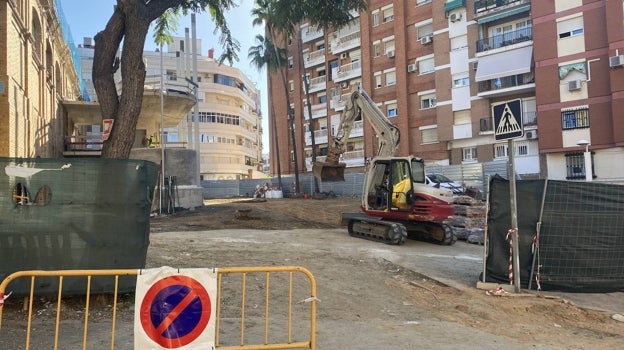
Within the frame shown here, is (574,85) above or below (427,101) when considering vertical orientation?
below

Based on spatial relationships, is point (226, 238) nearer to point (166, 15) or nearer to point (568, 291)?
point (166, 15)

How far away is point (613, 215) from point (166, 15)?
10.5 meters

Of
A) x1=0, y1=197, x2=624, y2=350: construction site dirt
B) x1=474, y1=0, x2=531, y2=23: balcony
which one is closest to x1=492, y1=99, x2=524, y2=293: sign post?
x1=0, y1=197, x2=624, y2=350: construction site dirt

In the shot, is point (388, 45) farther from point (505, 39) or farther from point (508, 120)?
point (508, 120)

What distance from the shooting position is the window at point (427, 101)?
133 feet

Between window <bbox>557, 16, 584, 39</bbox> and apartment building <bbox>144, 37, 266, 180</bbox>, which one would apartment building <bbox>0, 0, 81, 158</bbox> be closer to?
window <bbox>557, 16, 584, 39</bbox>

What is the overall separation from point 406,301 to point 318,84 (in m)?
44.9

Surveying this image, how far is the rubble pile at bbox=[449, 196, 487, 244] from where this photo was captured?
16.2 meters

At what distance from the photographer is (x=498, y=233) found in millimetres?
8477

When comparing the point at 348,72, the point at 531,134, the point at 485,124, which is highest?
the point at 348,72

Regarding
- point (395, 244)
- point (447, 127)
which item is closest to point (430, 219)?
point (395, 244)

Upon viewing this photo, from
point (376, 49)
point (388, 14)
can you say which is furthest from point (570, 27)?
point (376, 49)

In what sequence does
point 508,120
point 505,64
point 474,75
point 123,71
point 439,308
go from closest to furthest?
point 439,308 → point 508,120 → point 123,71 → point 505,64 → point 474,75

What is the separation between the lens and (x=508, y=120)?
7.97 m
